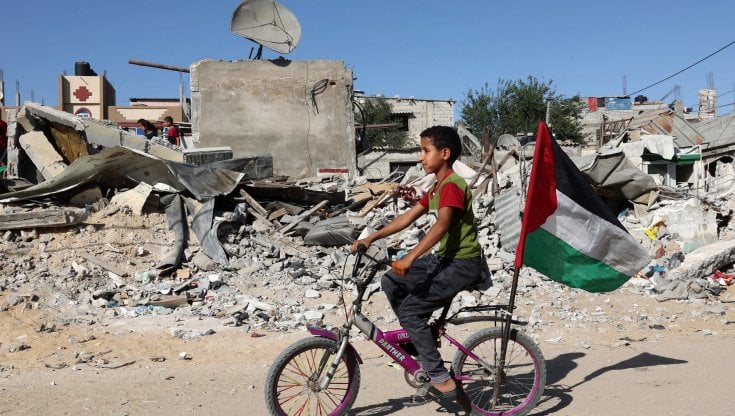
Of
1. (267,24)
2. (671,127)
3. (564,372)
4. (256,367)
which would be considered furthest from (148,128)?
(671,127)

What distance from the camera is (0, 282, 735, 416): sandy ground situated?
4711mm

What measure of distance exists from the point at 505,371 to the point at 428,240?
4.05ft

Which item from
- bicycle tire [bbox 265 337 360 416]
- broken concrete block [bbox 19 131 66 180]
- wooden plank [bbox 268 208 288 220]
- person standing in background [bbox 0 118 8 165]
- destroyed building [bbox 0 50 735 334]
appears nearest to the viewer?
bicycle tire [bbox 265 337 360 416]

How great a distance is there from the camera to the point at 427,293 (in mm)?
4016

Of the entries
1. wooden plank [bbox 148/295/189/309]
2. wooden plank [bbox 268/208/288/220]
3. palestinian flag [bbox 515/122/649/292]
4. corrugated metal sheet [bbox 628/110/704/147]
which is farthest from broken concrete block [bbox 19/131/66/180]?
corrugated metal sheet [bbox 628/110/704/147]

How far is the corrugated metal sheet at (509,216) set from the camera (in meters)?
10.5

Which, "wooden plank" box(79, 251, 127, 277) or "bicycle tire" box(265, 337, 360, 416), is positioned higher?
"wooden plank" box(79, 251, 127, 277)

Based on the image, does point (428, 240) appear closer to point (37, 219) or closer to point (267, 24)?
point (37, 219)

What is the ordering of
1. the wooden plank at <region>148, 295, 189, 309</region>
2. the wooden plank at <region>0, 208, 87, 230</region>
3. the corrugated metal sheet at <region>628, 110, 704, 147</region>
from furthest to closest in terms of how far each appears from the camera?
the corrugated metal sheet at <region>628, 110, 704, 147</region> → the wooden plank at <region>0, 208, 87, 230</region> → the wooden plank at <region>148, 295, 189, 309</region>

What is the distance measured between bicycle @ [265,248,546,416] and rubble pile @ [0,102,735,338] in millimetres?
3150

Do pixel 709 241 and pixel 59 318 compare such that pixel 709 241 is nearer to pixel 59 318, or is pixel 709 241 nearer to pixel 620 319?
pixel 620 319

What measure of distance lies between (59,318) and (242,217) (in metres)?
3.65

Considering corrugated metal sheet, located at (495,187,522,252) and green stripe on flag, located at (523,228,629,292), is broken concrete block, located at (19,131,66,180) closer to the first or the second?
corrugated metal sheet, located at (495,187,522,252)

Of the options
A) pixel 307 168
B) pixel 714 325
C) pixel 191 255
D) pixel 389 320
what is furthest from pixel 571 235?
pixel 307 168
